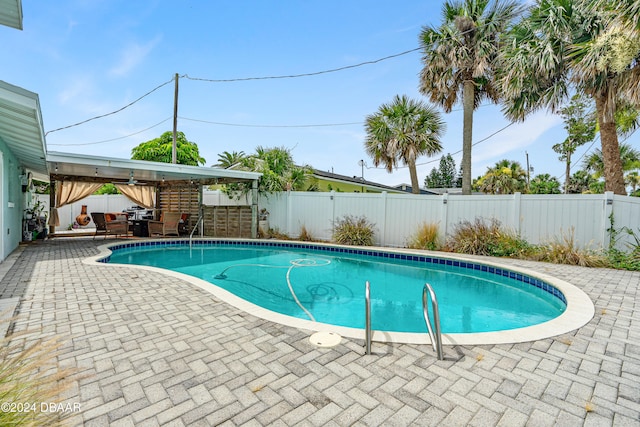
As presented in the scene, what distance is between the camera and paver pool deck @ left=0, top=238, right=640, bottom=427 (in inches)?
81.0

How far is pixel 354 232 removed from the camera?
10.9 metres

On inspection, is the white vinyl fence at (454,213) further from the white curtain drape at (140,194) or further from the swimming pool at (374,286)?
the white curtain drape at (140,194)

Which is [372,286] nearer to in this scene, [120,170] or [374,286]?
[374,286]

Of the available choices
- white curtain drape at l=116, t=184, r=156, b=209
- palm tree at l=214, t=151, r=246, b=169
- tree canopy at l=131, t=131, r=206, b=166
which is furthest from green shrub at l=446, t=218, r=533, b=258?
tree canopy at l=131, t=131, r=206, b=166

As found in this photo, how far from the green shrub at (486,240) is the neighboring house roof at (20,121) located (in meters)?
9.86

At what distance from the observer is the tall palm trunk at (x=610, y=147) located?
27.3 feet

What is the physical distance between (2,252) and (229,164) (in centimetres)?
1271

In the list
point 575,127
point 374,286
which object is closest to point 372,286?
point 374,286

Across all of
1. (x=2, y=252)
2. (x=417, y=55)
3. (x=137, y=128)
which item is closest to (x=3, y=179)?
(x=2, y=252)

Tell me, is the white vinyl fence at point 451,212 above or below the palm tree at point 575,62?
below

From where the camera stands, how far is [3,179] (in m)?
7.02

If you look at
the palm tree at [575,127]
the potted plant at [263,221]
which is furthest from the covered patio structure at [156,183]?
the palm tree at [575,127]

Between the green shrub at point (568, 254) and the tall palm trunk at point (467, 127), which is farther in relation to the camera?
the tall palm trunk at point (467, 127)

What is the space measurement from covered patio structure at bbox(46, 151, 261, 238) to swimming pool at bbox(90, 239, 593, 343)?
8.55 ft
